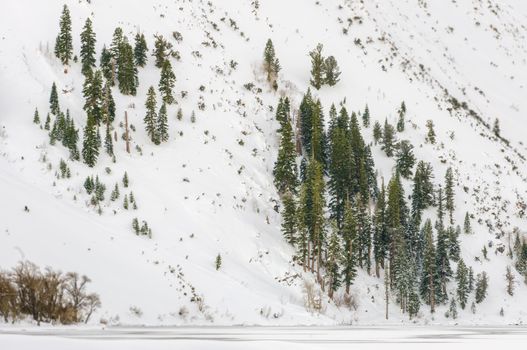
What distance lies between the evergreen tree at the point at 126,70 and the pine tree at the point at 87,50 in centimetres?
324

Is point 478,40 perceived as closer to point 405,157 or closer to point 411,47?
→ point 411,47

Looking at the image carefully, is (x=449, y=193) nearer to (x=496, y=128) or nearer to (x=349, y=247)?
(x=349, y=247)

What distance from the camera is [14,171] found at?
159 ft

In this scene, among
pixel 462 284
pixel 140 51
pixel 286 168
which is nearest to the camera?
pixel 286 168

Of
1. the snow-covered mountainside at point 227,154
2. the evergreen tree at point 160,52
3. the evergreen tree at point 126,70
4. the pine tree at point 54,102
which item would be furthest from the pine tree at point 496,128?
the pine tree at point 54,102

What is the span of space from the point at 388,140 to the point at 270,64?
855 inches

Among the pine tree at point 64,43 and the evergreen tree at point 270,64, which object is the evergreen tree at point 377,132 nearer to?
the evergreen tree at point 270,64

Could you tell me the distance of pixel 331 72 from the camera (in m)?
86.4

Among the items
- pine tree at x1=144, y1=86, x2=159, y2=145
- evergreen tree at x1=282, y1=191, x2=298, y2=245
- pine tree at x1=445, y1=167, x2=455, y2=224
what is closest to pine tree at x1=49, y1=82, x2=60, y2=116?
pine tree at x1=144, y1=86, x2=159, y2=145

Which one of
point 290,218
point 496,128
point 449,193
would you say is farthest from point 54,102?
point 496,128

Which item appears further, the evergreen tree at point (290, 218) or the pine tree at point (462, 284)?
the pine tree at point (462, 284)

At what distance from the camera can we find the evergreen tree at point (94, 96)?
191ft

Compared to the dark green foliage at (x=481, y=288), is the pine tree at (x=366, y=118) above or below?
above

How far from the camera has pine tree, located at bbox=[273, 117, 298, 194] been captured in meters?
64.2
